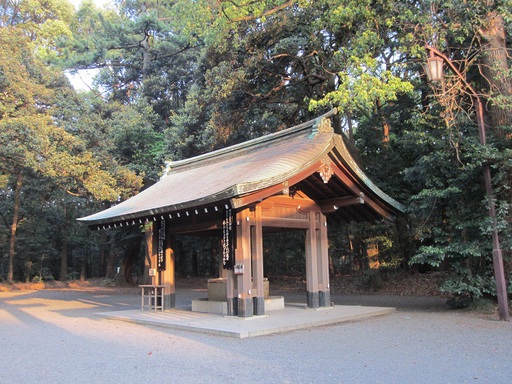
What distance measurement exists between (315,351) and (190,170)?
9.03 m

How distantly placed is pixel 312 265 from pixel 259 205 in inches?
92.2

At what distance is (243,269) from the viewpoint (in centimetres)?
913

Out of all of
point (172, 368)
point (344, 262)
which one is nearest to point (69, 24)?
point (344, 262)

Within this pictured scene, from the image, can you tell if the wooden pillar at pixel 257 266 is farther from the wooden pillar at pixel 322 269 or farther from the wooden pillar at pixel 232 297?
the wooden pillar at pixel 322 269

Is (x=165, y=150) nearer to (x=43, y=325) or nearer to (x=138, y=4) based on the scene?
(x=43, y=325)

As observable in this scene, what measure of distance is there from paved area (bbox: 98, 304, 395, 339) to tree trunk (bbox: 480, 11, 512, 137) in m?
5.45

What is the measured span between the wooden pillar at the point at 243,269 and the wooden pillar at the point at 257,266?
223 mm

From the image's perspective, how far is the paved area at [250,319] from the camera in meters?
7.86

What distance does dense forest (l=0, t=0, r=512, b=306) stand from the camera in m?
9.86

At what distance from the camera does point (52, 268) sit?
104 ft

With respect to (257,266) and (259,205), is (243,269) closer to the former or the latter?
(257,266)

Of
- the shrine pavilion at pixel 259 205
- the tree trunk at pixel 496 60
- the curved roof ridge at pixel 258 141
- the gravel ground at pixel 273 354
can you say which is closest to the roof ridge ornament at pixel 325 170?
the shrine pavilion at pixel 259 205

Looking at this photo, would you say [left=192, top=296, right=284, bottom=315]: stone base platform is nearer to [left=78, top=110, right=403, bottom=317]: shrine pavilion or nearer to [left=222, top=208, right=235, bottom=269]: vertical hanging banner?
[left=78, top=110, right=403, bottom=317]: shrine pavilion

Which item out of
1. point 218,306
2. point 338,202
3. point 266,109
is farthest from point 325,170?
point 266,109
